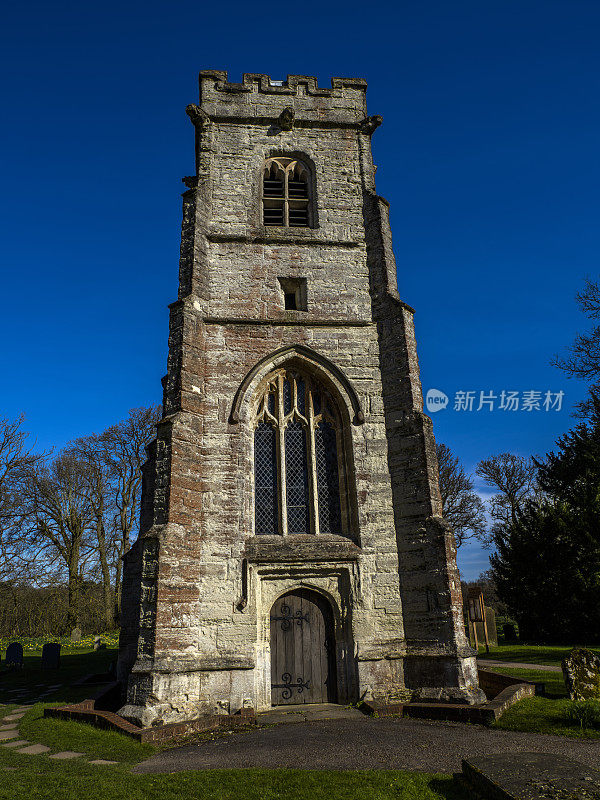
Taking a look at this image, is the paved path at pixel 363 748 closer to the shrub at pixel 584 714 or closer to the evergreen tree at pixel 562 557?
the shrub at pixel 584 714

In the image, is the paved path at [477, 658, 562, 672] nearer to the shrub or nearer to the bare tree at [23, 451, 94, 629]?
the shrub

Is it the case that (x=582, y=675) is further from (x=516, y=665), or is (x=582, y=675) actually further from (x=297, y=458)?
(x=297, y=458)

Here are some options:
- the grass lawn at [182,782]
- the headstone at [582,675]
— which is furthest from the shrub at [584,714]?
the grass lawn at [182,782]

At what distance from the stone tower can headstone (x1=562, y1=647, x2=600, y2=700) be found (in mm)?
1565

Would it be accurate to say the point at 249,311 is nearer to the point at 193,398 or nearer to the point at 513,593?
the point at 193,398

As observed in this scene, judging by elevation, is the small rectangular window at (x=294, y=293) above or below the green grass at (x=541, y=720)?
above

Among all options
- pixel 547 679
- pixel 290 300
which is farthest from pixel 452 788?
pixel 290 300

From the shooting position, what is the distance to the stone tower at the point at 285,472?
31.0ft

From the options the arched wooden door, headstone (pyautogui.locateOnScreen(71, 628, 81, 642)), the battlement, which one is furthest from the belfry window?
headstone (pyautogui.locateOnScreen(71, 628, 81, 642))

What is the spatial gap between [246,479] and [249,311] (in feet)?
12.8

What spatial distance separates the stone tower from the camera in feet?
31.0

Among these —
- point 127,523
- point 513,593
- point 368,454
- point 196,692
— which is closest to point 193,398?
point 368,454

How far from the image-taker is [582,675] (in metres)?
8.89

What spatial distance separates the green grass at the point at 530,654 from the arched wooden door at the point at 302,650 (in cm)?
697
